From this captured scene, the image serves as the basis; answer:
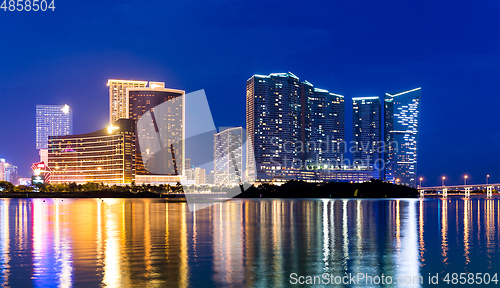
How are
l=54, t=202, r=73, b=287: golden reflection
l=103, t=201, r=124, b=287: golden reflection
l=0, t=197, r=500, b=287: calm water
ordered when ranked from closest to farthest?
l=103, t=201, r=124, b=287: golden reflection → l=54, t=202, r=73, b=287: golden reflection → l=0, t=197, r=500, b=287: calm water

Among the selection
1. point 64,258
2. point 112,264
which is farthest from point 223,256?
point 64,258

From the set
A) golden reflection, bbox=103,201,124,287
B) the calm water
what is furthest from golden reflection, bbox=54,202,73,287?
golden reflection, bbox=103,201,124,287

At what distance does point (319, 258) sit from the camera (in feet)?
58.8

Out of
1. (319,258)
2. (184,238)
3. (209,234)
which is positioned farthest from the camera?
(209,234)

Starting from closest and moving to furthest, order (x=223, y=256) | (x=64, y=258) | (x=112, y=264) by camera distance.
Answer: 1. (x=112, y=264)
2. (x=64, y=258)
3. (x=223, y=256)

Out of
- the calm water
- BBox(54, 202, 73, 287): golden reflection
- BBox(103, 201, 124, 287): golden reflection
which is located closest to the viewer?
BBox(103, 201, 124, 287): golden reflection

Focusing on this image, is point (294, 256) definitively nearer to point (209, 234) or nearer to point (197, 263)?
point (197, 263)

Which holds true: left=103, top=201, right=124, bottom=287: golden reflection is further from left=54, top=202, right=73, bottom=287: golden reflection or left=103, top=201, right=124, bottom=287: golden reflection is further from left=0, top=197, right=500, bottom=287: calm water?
left=54, top=202, right=73, bottom=287: golden reflection

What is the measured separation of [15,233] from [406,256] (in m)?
25.0

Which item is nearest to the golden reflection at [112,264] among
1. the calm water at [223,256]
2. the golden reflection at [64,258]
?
the calm water at [223,256]

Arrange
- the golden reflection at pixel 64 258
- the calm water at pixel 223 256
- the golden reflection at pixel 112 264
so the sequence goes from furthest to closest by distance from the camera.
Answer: the calm water at pixel 223 256
the golden reflection at pixel 64 258
the golden reflection at pixel 112 264

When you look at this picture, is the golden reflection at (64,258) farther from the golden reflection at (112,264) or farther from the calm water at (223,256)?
the golden reflection at (112,264)

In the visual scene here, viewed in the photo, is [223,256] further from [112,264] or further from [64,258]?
[64,258]

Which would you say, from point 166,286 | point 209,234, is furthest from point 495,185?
point 166,286
